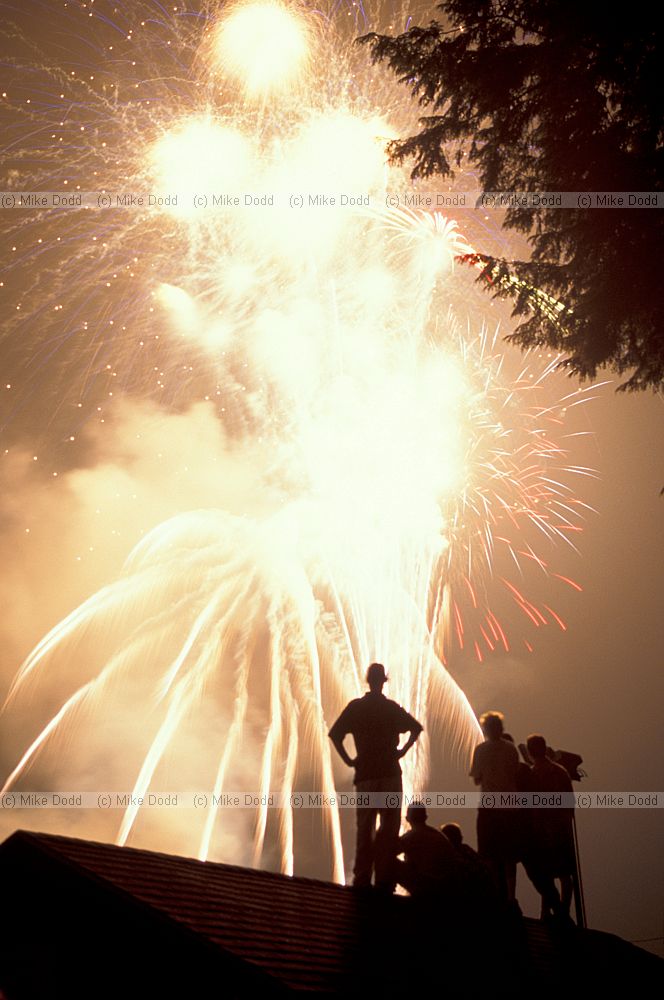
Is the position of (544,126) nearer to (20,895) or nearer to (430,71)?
(430,71)

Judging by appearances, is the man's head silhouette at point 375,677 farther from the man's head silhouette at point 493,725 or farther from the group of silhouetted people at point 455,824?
the man's head silhouette at point 493,725

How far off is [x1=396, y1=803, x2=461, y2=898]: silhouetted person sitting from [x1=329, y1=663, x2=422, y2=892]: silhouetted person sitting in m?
0.19

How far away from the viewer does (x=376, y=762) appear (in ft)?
27.1

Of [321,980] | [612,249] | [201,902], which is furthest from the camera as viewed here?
[612,249]

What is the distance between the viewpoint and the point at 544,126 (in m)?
11.6

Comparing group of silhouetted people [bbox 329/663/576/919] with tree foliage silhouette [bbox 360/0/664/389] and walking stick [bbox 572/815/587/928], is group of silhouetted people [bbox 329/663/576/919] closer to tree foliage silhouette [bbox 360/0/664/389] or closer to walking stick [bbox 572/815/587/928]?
walking stick [bbox 572/815/587/928]

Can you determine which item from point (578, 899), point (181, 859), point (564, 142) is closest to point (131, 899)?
point (181, 859)

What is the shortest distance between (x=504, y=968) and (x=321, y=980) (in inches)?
74.3

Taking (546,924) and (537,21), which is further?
(537,21)

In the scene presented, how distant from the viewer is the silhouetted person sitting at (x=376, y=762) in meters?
8.04

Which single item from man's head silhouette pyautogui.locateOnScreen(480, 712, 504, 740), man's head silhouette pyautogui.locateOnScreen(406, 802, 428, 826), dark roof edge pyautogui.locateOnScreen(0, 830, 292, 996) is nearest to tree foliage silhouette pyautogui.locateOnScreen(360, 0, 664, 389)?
man's head silhouette pyautogui.locateOnScreen(480, 712, 504, 740)

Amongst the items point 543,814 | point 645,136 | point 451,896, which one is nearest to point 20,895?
point 451,896

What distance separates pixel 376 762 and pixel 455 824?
1668 mm

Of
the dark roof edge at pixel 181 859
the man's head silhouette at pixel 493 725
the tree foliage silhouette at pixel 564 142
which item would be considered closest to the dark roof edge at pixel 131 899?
the dark roof edge at pixel 181 859
